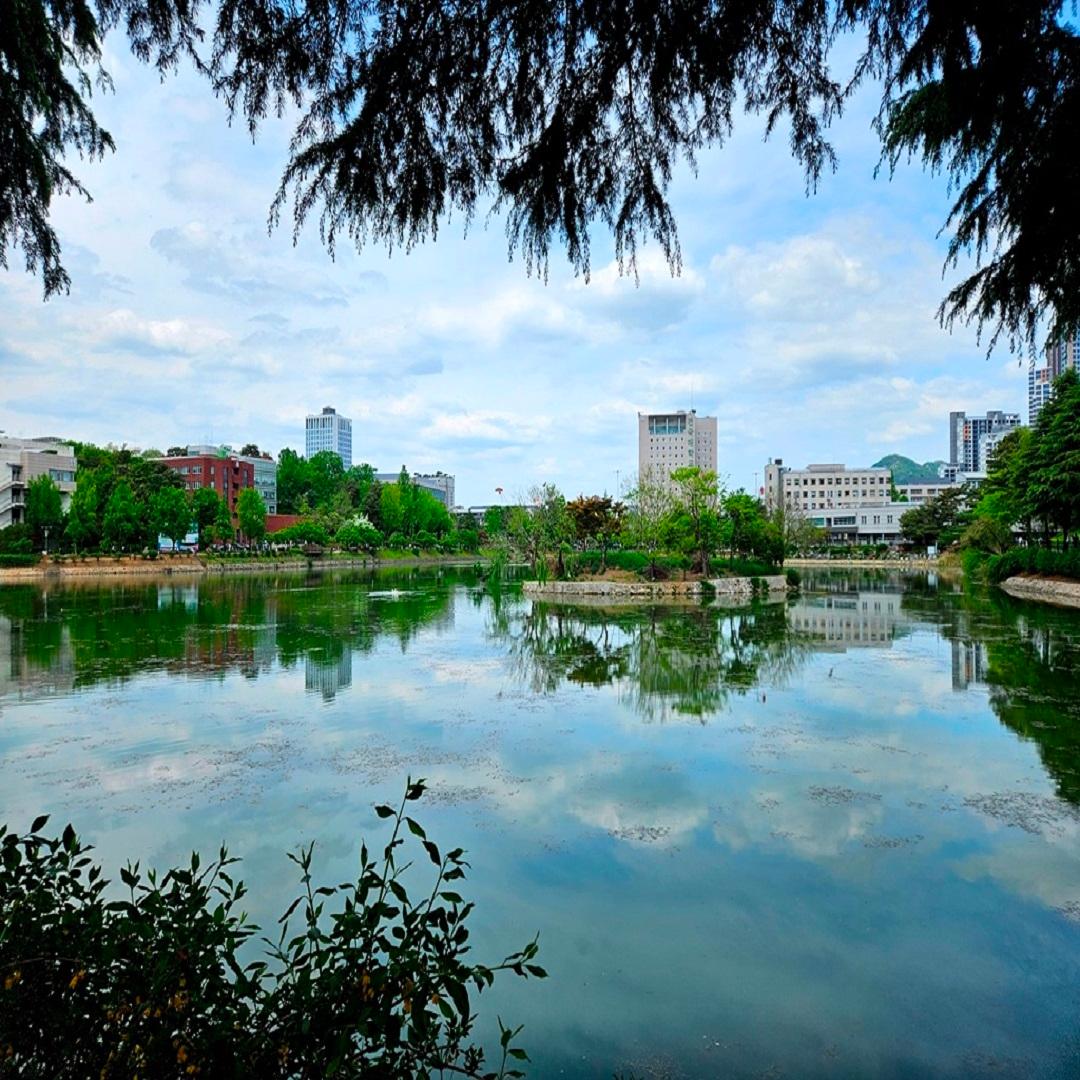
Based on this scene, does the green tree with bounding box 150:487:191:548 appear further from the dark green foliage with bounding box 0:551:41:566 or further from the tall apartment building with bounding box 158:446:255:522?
the tall apartment building with bounding box 158:446:255:522

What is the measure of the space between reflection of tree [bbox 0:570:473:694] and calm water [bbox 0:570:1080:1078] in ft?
0.75

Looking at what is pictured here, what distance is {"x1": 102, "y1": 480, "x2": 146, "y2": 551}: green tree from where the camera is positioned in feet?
160

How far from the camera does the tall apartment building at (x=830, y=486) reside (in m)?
104

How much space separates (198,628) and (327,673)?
783 centimetres

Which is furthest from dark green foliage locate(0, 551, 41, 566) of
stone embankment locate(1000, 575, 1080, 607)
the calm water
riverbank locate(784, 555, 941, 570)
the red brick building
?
stone embankment locate(1000, 575, 1080, 607)

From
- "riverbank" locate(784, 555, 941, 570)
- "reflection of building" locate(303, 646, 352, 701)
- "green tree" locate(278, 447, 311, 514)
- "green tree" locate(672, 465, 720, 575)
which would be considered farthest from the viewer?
"green tree" locate(278, 447, 311, 514)

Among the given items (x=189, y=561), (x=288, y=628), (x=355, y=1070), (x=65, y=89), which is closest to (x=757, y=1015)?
(x=355, y=1070)

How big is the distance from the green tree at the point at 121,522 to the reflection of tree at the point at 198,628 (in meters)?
16.0

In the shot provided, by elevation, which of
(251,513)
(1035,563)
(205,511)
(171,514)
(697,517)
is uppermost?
(205,511)

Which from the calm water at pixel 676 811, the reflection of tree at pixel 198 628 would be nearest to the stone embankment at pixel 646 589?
the reflection of tree at pixel 198 628

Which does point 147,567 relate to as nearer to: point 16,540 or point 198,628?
point 16,540

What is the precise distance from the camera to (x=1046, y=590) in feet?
91.9

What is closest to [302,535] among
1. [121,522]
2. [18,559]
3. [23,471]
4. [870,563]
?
[121,522]

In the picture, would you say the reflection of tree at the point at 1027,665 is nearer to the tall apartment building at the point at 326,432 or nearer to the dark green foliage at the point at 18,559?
the dark green foliage at the point at 18,559
